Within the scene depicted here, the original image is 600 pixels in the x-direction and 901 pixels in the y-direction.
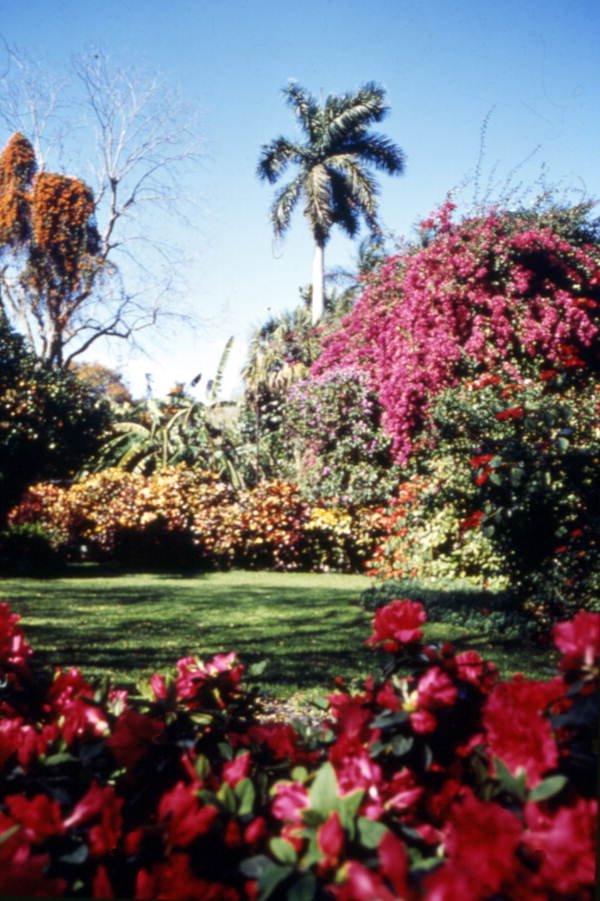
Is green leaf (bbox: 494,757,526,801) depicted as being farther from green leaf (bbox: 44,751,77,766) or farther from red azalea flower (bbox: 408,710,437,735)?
green leaf (bbox: 44,751,77,766)

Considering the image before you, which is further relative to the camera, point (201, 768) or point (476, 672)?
point (476, 672)

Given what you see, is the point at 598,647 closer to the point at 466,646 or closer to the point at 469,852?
the point at 469,852

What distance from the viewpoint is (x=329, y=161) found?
2.92 meters

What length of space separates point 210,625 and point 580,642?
144 inches

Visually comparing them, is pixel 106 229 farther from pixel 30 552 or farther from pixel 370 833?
pixel 30 552

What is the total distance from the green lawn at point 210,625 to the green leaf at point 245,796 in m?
2.23

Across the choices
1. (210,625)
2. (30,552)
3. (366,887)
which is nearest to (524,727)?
(366,887)

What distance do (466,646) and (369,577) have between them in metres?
1.60

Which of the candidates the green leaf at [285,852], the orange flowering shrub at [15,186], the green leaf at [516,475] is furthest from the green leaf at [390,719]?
the orange flowering shrub at [15,186]

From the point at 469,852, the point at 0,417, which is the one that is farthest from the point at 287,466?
the point at 469,852

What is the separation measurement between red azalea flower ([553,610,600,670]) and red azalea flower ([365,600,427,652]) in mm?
315

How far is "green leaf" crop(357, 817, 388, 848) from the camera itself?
0.81m

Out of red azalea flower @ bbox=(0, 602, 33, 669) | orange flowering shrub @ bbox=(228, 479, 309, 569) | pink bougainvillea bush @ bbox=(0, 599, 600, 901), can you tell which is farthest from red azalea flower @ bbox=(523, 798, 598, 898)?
orange flowering shrub @ bbox=(228, 479, 309, 569)

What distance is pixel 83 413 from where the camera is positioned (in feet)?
12.8
